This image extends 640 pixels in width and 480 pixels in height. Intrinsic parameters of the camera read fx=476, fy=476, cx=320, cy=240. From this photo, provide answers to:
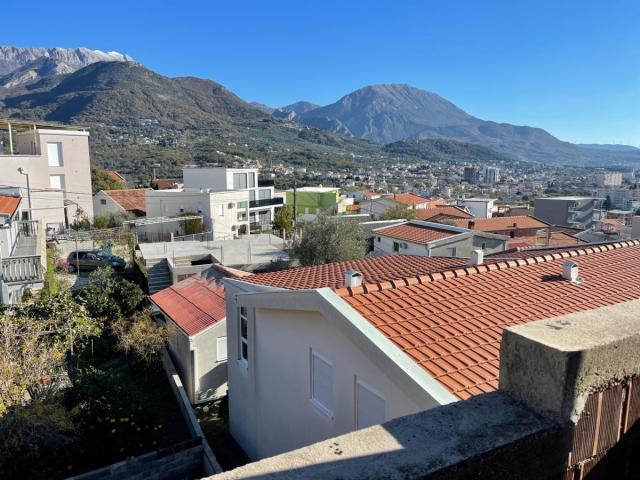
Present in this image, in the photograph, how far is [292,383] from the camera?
8.80 metres

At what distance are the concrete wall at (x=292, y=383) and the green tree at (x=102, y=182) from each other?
61.9 m

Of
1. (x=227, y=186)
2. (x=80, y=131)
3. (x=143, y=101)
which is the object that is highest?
(x=143, y=101)

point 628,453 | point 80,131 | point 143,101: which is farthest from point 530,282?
point 143,101

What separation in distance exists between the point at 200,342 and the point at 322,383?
28.8 feet

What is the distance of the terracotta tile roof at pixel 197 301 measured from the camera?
16281 millimetres

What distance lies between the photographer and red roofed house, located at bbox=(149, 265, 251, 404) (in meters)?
15.7

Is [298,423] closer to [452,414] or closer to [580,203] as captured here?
[452,414]

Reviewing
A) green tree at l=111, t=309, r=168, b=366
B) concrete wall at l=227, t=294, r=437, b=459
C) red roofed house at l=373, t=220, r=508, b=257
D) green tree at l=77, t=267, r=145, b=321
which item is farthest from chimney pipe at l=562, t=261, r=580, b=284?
red roofed house at l=373, t=220, r=508, b=257

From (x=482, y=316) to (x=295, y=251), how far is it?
84.4 feet

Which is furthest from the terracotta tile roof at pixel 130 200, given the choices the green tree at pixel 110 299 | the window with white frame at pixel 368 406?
the window with white frame at pixel 368 406

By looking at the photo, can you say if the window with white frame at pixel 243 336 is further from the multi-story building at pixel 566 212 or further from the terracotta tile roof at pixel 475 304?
the multi-story building at pixel 566 212

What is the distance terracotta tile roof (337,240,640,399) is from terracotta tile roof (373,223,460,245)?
22.4 meters

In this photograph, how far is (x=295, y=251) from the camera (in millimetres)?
32188

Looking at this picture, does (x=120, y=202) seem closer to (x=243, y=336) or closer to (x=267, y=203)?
(x=267, y=203)
